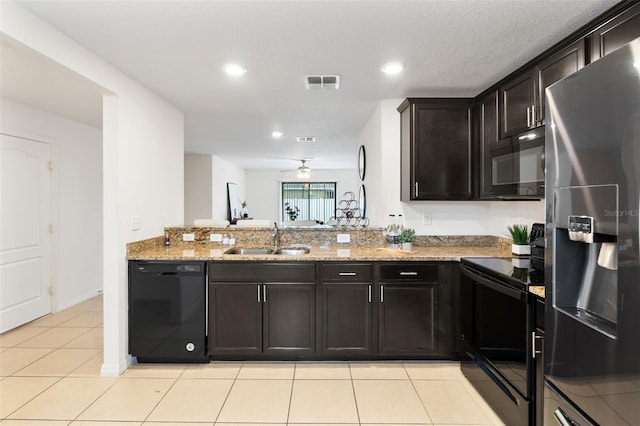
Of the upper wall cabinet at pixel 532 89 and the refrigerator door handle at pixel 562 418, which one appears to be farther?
the upper wall cabinet at pixel 532 89

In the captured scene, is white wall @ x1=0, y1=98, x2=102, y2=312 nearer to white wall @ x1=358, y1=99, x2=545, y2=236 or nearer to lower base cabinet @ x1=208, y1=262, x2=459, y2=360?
lower base cabinet @ x1=208, y1=262, x2=459, y2=360

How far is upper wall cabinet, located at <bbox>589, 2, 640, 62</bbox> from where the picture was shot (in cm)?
161

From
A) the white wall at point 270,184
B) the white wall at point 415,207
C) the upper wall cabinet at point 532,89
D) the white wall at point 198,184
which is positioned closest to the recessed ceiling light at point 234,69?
the white wall at point 415,207

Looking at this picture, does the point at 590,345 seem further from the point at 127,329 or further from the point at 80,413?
the point at 127,329

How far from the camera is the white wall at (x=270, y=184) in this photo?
1019cm

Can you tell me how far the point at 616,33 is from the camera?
5.63 ft

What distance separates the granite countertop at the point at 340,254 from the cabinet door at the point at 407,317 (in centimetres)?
24

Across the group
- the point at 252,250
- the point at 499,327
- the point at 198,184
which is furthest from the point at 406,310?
the point at 198,184

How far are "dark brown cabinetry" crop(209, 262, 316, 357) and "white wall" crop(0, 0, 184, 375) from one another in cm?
74

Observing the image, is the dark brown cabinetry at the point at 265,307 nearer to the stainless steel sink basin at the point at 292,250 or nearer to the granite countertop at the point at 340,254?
the granite countertop at the point at 340,254

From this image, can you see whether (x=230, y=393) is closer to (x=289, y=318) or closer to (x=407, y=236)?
(x=289, y=318)

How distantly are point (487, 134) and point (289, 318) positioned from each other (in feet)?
7.26

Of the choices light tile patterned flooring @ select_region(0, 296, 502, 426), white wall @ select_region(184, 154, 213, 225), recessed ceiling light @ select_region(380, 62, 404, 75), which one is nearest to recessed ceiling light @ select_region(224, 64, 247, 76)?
recessed ceiling light @ select_region(380, 62, 404, 75)

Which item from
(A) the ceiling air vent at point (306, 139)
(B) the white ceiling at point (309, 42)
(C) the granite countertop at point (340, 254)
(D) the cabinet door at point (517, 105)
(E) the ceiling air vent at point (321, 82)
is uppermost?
(A) the ceiling air vent at point (306, 139)
